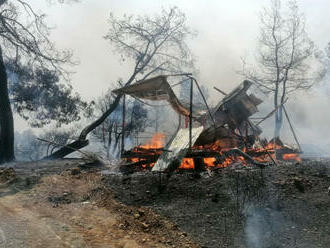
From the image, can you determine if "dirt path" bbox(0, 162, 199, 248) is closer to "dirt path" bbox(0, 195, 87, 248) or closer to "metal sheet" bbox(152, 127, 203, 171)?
"dirt path" bbox(0, 195, 87, 248)

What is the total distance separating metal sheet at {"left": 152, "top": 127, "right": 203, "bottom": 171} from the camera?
9.47m

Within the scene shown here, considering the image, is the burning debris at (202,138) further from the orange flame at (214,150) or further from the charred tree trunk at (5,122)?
the charred tree trunk at (5,122)

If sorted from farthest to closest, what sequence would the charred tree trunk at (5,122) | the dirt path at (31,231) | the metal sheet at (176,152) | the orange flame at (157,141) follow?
the charred tree trunk at (5,122) < the orange flame at (157,141) < the metal sheet at (176,152) < the dirt path at (31,231)

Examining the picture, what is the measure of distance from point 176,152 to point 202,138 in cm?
188

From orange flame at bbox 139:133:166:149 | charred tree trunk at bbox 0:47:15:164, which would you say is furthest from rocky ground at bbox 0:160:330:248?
charred tree trunk at bbox 0:47:15:164

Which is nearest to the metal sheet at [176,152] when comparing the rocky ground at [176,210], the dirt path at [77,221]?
the rocky ground at [176,210]

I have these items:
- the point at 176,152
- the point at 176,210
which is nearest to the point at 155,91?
the point at 176,152

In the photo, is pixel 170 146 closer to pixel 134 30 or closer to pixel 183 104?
pixel 183 104

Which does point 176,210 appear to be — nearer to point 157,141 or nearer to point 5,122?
point 157,141

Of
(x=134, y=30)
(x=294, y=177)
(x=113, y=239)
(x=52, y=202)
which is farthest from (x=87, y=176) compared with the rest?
(x=134, y=30)

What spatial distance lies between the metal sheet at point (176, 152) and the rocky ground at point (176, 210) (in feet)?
1.02

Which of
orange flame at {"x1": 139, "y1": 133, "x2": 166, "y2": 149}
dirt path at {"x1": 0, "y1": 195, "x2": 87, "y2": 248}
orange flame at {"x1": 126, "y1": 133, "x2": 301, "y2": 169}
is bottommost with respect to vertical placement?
dirt path at {"x1": 0, "y1": 195, "x2": 87, "y2": 248}

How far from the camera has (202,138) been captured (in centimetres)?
1162

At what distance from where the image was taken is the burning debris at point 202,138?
403 inches
